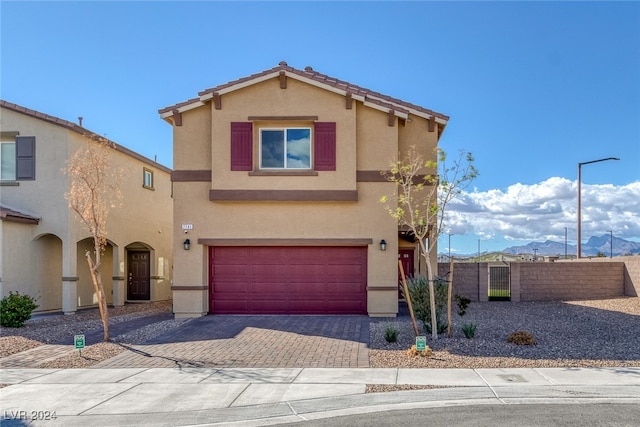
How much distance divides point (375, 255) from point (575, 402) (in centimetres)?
906

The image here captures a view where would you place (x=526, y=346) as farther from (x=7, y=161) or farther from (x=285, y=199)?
(x=7, y=161)

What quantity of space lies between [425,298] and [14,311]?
37.4 feet

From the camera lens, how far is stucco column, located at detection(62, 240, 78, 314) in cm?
1753

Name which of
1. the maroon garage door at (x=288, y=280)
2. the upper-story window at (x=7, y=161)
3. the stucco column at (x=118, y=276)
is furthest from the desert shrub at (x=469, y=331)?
the upper-story window at (x=7, y=161)

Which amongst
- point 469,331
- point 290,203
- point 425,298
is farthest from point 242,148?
point 469,331

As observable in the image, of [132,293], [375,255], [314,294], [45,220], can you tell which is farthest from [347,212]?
[132,293]

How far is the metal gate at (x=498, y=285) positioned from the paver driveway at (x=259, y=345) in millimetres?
8112

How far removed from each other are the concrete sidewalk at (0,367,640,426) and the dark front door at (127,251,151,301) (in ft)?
45.0

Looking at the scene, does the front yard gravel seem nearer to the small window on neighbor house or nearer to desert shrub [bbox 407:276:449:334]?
Answer: desert shrub [bbox 407:276:449:334]

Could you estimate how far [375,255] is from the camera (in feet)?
53.3

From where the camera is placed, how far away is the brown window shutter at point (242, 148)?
16422 millimetres

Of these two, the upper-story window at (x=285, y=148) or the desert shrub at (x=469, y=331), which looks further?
the upper-story window at (x=285, y=148)

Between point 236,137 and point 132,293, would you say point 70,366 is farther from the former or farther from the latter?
point 132,293

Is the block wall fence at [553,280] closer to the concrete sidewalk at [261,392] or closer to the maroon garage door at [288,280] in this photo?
the maroon garage door at [288,280]
